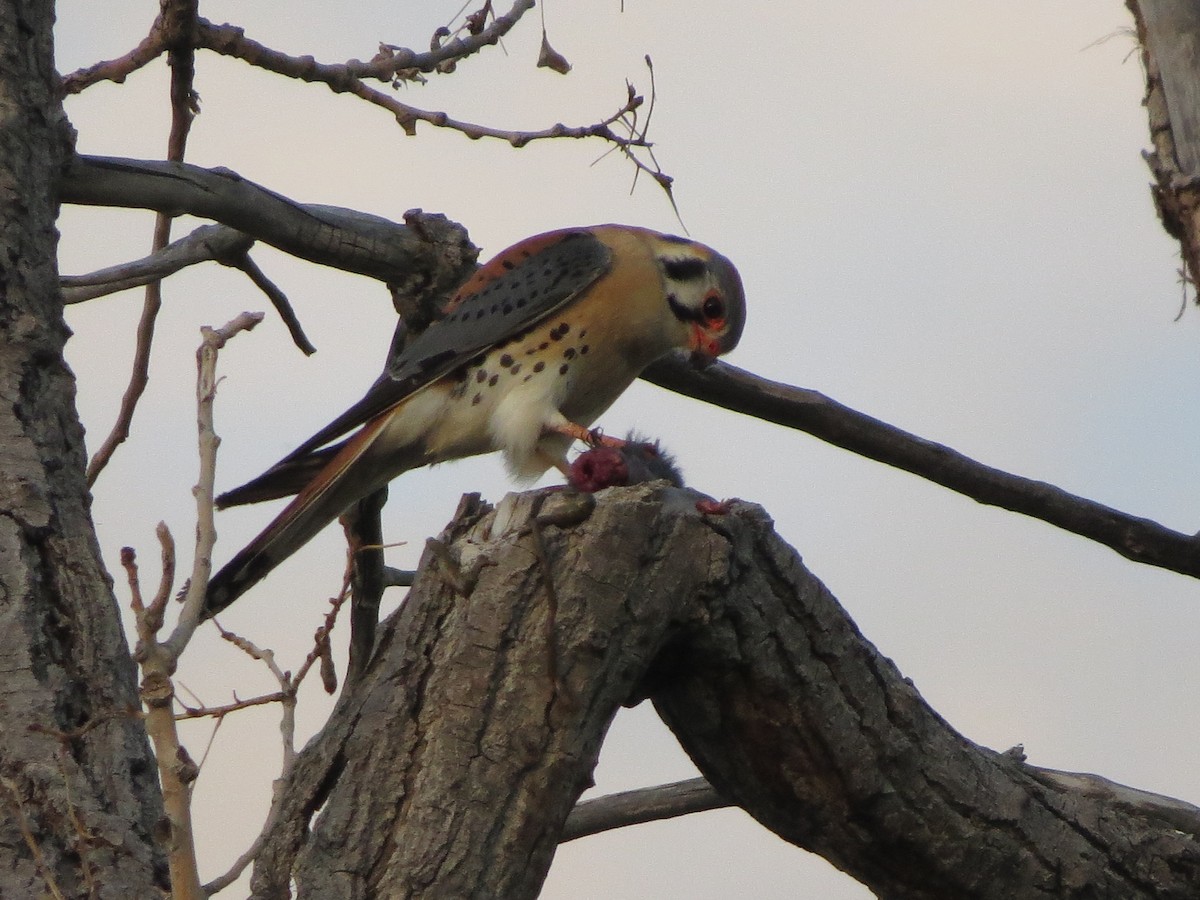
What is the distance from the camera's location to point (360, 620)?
4.29m

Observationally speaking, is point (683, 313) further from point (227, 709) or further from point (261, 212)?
point (227, 709)

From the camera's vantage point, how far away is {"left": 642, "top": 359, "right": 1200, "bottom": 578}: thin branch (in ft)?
14.0

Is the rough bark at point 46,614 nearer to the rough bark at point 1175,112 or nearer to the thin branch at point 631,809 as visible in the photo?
the thin branch at point 631,809

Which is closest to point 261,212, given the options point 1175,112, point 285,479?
point 285,479

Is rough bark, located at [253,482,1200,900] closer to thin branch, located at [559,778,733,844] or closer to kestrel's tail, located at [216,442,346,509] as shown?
thin branch, located at [559,778,733,844]

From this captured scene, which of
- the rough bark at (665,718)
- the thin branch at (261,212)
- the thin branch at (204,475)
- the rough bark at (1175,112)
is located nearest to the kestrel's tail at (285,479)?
the thin branch at (261,212)

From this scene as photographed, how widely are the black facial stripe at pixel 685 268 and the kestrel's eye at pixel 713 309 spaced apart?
135mm

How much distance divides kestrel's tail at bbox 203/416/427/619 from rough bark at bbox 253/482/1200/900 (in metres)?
1.35

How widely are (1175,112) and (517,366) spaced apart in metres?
1.98

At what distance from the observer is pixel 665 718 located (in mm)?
2756

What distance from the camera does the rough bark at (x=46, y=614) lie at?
238 centimetres

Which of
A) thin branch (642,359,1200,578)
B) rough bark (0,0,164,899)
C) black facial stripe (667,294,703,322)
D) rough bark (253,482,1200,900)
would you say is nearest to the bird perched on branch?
black facial stripe (667,294,703,322)

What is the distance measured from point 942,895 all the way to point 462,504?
1158mm

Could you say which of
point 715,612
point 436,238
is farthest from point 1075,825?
point 436,238
